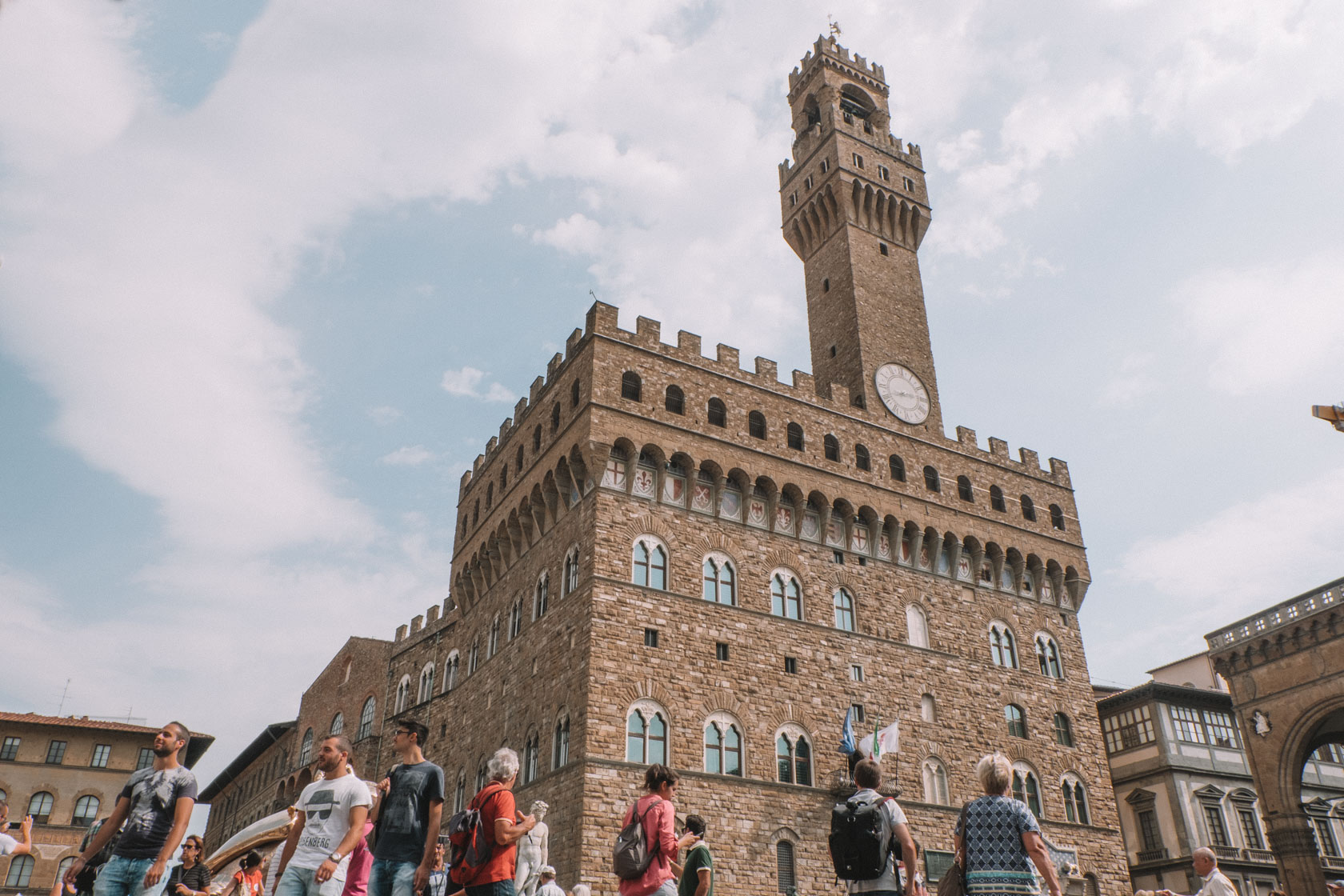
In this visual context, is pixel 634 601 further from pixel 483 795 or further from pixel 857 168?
pixel 857 168

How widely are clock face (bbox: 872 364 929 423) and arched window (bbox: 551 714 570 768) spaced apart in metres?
15.2

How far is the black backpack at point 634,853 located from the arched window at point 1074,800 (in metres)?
25.6

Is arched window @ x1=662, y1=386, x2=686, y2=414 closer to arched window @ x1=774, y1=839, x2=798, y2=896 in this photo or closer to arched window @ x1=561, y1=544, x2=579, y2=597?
arched window @ x1=561, y1=544, x2=579, y2=597

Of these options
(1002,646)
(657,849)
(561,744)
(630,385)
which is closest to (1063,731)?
(1002,646)

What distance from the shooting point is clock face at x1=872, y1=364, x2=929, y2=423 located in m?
32.1

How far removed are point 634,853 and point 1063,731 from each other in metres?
26.8

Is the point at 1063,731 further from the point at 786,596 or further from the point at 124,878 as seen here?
the point at 124,878

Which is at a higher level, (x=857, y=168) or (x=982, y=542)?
(x=857, y=168)


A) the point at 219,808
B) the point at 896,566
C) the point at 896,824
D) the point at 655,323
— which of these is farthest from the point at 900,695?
the point at 219,808

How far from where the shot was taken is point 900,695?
27281 mm

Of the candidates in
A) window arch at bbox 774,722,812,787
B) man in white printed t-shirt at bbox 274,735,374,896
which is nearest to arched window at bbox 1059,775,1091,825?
window arch at bbox 774,722,812,787

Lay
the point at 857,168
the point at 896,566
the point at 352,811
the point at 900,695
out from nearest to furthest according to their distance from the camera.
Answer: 1. the point at 352,811
2. the point at 900,695
3. the point at 896,566
4. the point at 857,168

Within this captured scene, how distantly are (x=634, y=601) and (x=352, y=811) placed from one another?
17.7 meters

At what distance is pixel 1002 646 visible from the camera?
30.6m
